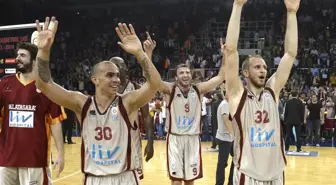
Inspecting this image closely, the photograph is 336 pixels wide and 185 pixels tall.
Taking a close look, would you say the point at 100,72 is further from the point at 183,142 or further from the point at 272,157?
the point at 183,142

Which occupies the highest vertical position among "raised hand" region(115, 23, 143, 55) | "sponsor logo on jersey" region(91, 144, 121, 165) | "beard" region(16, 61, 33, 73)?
"raised hand" region(115, 23, 143, 55)

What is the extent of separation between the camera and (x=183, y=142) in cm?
666

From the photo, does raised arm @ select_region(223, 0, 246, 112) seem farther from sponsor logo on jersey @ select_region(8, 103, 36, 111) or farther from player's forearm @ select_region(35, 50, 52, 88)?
sponsor logo on jersey @ select_region(8, 103, 36, 111)

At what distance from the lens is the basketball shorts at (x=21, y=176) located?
4.50m

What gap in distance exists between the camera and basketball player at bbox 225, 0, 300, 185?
401 centimetres

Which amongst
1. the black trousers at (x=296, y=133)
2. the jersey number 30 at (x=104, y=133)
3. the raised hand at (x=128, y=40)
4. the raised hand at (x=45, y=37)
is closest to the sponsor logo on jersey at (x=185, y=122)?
the jersey number 30 at (x=104, y=133)

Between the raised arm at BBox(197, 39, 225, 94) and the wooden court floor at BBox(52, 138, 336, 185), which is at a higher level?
the raised arm at BBox(197, 39, 225, 94)

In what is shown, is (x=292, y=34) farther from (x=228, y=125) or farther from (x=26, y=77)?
(x=26, y=77)

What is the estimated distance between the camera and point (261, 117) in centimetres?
412

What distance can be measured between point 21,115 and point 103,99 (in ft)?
3.66

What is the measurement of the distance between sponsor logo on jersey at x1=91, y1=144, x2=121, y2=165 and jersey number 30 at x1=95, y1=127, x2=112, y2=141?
0.25ft

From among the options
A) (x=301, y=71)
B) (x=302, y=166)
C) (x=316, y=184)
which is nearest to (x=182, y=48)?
(x=301, y=71)

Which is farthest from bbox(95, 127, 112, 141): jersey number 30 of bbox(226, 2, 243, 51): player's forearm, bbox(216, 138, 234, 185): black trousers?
bbox(216, 138, 234, 185): black trousers

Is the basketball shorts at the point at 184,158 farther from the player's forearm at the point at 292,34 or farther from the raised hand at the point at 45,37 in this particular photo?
the raised hand at the point at 45,37
